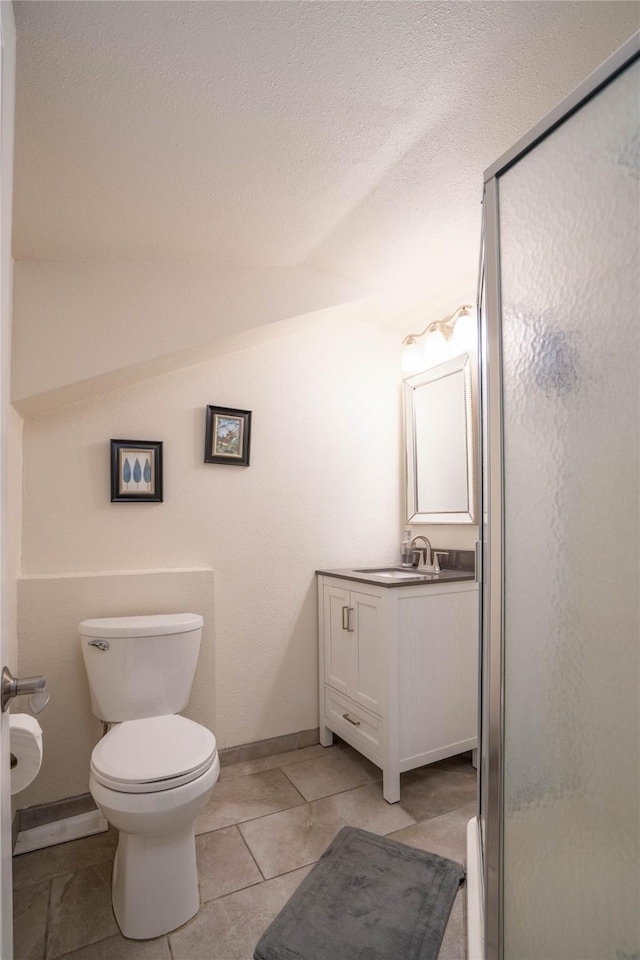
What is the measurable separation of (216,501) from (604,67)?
2.05 m

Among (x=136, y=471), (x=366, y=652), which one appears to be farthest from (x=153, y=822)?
(x=136, y=471)

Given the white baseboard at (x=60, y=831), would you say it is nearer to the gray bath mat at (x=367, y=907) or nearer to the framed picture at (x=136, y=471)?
the gray bath mat at (x=367, y=907)

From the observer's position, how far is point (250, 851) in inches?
71.0

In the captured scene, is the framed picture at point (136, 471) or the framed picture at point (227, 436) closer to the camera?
the framed picture at point (136, 471)

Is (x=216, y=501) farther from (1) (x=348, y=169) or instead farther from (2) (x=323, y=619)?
(1) (x=348, y=169)

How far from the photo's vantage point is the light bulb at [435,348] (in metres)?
2.74

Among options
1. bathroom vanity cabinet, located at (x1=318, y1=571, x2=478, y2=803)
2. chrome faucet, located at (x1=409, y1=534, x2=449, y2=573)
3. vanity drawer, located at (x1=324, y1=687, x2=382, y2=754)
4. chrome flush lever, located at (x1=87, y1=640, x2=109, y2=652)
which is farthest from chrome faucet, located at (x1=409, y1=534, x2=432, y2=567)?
chrome flush lever, located at (x1=87, y1=640, x2=109, y2=652)

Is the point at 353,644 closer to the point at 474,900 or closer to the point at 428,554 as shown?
the point at 428,554

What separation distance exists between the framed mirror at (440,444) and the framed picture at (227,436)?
3.20 feet

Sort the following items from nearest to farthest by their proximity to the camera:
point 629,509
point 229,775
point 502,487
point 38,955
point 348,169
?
point 629,509
point 502,487
point 38,955
point 348,169
point 229,775

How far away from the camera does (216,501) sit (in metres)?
2.46

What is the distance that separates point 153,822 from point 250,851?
21.8 inches

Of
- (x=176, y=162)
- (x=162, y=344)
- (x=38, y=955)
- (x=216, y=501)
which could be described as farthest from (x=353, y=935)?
(x=176, y=162)

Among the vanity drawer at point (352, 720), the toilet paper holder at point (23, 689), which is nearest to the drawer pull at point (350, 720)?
the vanity drawer at point (352, 720)
